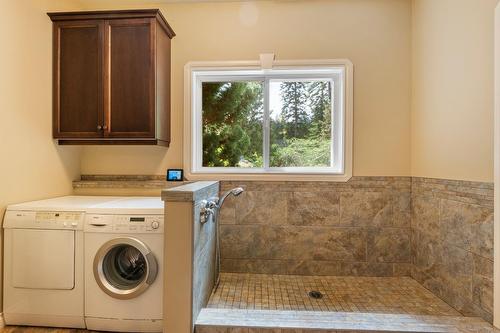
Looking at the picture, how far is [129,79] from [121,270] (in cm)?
147

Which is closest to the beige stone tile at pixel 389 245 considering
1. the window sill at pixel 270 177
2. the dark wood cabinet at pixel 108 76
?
the window sill at pixel 270 177

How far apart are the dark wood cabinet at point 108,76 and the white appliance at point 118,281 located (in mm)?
717

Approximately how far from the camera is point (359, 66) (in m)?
2.37

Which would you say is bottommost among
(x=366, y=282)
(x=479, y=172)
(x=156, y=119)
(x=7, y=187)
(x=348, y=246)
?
(x=366, y=282)

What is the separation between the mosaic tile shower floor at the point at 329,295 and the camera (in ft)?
5.99

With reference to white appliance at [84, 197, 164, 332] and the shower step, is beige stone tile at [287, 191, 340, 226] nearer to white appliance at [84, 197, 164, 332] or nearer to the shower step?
the shower step

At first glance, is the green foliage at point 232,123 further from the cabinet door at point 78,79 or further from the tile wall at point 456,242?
the tile wall at point 456,242

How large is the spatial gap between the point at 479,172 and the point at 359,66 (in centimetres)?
126

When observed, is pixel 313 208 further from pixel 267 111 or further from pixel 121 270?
pixel 121 270

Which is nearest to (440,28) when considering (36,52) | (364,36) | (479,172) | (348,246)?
(364,36)

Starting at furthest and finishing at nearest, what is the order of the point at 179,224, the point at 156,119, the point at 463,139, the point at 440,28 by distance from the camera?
the point at 156,119
the point at 440,28
the point at 463,139
the point at 179,224

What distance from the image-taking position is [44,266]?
1789mm

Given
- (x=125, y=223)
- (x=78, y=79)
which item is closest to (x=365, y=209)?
(x=125, y=223)

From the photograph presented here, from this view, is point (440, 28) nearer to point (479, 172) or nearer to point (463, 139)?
point (463, 139)
